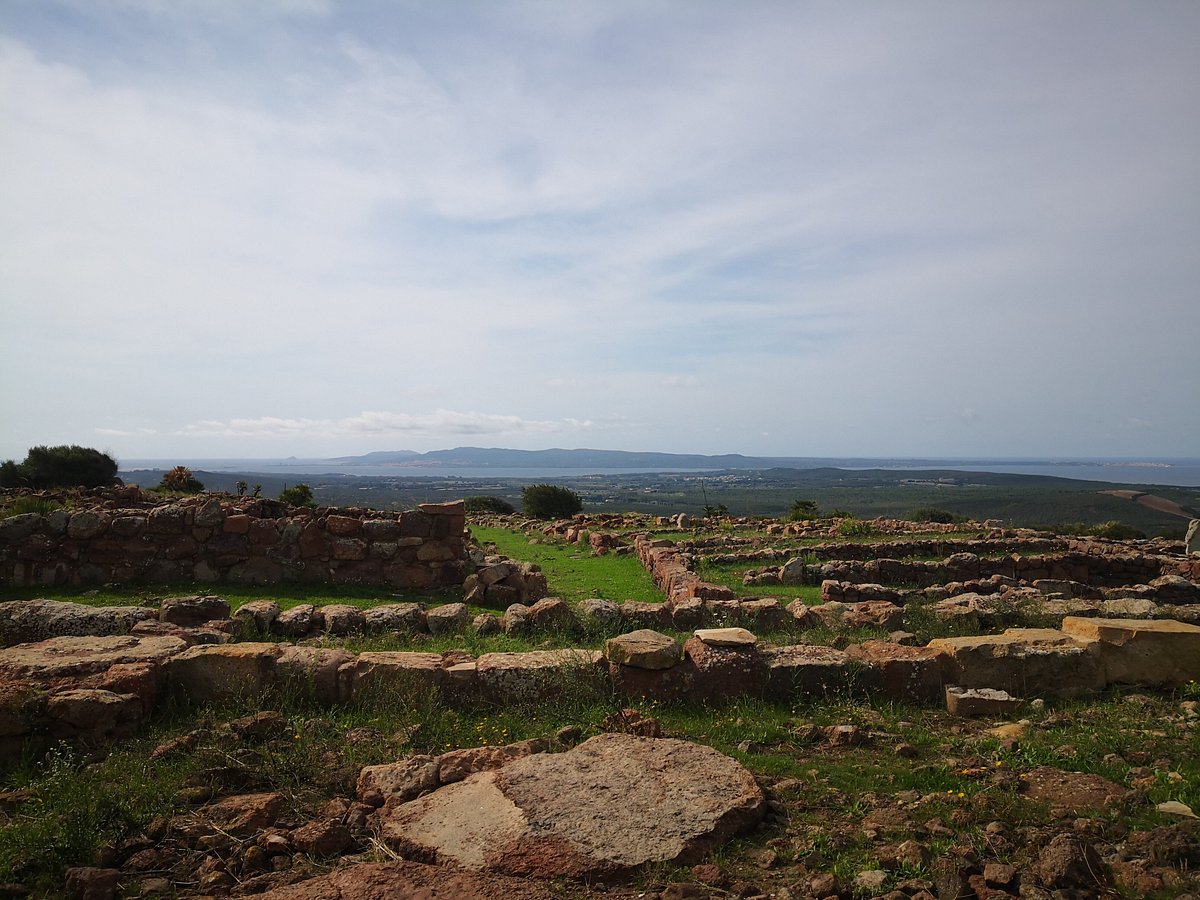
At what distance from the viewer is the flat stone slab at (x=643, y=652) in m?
6.64

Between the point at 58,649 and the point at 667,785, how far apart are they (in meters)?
5.90

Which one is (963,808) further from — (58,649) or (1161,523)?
(1161,523)

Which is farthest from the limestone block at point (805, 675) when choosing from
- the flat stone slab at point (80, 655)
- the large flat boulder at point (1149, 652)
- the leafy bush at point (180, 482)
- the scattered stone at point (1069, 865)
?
the leafy bush at point (180, 482)

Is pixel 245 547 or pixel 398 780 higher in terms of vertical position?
pixel 245 547

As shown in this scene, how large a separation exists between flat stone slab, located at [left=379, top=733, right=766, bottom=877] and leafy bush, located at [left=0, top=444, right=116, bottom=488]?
33106 mm

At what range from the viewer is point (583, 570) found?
1625cm

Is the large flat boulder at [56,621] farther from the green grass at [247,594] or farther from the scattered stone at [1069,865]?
the scattered stone at [1069,865]

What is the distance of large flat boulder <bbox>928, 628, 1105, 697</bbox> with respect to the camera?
690 cm

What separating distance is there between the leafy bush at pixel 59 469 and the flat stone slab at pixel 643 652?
3208cm

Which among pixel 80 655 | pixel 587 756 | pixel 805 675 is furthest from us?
pixel 805 675

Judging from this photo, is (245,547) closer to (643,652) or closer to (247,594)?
(247,594)

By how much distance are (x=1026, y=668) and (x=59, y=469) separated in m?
37.7

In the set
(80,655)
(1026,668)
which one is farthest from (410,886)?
(1026,668)

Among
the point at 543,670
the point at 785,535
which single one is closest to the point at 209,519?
the point at 543,670
